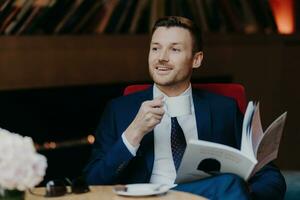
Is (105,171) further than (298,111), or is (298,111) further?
Answer: (298,111)

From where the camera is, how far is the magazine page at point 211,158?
228 centimetres

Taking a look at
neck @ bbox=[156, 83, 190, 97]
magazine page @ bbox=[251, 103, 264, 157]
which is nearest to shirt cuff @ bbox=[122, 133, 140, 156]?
neck @ bbox=[156, 83, 190, 97]

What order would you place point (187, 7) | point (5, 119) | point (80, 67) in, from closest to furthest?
point (5, 119), point (80, 67), point (187, 7)

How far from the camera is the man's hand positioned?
7.85 ft

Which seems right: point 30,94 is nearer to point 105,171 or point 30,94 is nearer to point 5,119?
point 5,119

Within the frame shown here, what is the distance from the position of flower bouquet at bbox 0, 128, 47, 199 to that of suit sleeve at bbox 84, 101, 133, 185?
568 mm

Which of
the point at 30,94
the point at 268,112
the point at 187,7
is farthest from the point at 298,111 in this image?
the point at 30,94

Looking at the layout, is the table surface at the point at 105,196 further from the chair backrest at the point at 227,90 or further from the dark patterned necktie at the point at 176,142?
the chair backrest at the point at 227,90

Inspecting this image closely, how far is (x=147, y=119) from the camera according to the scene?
2400mm

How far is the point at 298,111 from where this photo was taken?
15.2 ft

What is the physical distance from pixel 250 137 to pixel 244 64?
2072 mm

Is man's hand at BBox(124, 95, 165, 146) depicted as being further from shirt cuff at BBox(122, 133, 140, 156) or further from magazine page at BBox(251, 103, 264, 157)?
magazine page at BBox(251, 103, 264, 157)

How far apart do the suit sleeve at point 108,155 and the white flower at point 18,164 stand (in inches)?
22.5

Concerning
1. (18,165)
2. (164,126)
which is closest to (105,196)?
(18,165)
